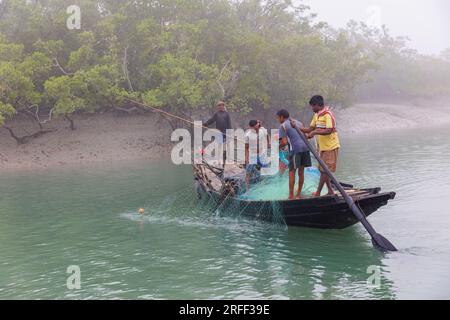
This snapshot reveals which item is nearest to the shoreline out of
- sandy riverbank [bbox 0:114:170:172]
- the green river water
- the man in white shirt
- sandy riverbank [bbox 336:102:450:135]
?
sandy riverbank [bbox 0:114:170:172]

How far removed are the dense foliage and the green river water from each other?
11.1m

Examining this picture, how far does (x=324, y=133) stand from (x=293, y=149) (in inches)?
33.2

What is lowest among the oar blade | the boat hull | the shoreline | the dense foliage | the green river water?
the green river water

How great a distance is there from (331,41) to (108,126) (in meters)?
20.0

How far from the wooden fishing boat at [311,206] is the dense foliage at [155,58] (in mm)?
15488

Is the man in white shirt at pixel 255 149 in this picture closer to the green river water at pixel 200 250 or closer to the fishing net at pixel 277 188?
the fishing net at pixel 277 188

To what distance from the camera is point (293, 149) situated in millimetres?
11328

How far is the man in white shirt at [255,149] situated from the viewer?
13.2 m

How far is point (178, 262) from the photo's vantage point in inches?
392

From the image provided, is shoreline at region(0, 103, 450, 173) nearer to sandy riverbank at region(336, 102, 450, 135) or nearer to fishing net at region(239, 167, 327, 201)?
fishing net at region(239, 167, 327, 201)

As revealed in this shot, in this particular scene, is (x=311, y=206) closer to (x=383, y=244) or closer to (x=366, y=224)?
(x=366, y=224)

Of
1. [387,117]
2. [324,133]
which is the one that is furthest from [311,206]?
[387,117]

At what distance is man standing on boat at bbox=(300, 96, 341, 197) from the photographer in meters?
10.8
